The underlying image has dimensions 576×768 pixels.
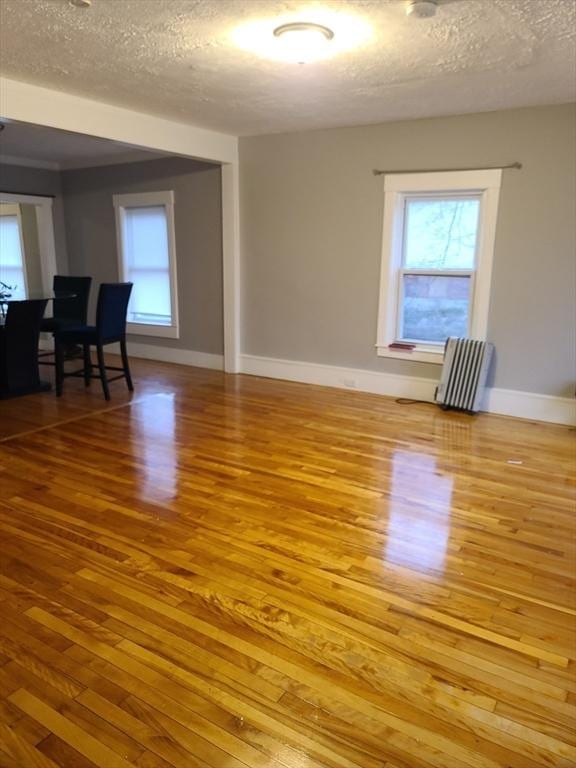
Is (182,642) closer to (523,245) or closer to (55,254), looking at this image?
(523,245)

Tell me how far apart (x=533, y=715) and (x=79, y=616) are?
1572mm

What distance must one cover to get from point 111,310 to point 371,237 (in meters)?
2.45

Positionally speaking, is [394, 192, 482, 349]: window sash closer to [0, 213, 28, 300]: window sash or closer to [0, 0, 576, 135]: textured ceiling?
[0, 0, 576, 135]: textured ceiling

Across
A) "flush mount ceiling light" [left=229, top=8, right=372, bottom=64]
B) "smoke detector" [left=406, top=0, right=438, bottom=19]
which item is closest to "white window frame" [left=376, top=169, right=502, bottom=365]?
"flush mount ceiling light" [left=229, top=8, right=372, bottom=64]

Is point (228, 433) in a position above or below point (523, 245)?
below

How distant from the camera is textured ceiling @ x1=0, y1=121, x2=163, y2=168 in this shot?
5.57 m

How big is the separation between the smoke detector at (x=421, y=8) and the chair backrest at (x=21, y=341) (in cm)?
373

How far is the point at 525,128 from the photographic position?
4230mm

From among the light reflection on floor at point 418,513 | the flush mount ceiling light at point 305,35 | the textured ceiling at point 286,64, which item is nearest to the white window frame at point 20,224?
the textured ceiling at point 286,64

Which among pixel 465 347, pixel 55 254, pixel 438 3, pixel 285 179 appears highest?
pixel 438 3

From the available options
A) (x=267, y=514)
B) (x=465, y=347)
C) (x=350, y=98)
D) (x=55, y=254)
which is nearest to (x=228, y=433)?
(x=267, y=514)

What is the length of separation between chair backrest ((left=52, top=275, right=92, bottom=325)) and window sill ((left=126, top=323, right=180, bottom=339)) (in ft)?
3.86

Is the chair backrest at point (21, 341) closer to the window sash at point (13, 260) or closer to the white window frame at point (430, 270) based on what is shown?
the white window frame at point (430, 270)

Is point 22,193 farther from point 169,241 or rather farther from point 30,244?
point 169,241
